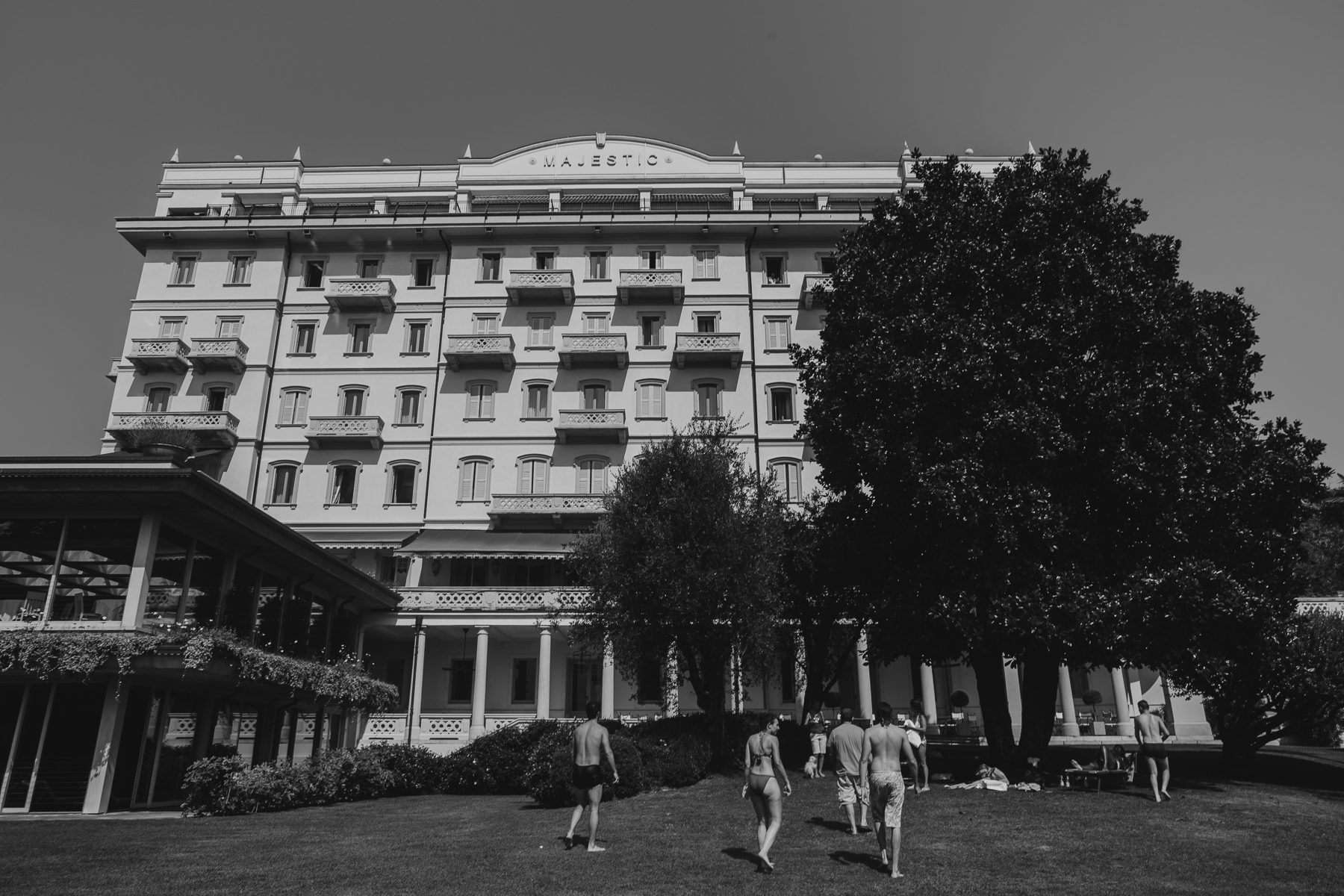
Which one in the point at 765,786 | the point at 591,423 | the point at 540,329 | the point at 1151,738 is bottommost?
the point at 765,786

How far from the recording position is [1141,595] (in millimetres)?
18578

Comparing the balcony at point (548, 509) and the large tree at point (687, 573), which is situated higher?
the balcony at point (548, 509)

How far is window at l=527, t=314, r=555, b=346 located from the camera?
4200 cm

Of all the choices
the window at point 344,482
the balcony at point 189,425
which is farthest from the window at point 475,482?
the balcony at point 189,425

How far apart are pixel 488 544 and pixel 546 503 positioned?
116 inches

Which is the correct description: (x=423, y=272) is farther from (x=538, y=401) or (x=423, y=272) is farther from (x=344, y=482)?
(x=344, y=482)

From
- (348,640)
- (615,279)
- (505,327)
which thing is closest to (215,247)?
(505,327)

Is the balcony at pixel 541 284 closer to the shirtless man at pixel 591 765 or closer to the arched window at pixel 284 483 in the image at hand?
the arched window at pixel 284 483

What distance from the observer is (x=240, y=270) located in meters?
42.7

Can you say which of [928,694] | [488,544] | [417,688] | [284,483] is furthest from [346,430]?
[928,694]

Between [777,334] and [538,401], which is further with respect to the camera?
[777,334]

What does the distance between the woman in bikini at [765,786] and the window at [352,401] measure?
32766mm

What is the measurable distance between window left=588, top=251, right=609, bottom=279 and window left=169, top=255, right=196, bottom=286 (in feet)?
58.5

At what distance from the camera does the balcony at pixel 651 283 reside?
41.7 metres
